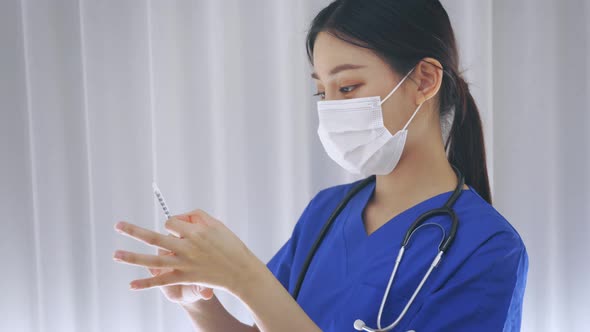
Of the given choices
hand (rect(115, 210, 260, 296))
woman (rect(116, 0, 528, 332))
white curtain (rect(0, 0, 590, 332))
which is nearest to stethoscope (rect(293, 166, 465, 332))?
woman (rect(116, 0, 528, 332))

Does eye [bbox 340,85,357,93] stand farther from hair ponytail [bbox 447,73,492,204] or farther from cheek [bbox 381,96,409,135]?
hair ponytail [bbox 447,73,492,204]

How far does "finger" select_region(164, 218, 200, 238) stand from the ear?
45 cm

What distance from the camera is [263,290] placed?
774 millimetres

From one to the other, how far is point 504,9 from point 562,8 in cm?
17

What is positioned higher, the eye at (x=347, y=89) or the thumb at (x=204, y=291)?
the eye at (x=347, y=89)

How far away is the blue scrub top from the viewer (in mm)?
813

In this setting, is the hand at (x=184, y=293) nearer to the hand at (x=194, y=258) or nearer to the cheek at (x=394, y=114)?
the hand at (x=194, y=258)

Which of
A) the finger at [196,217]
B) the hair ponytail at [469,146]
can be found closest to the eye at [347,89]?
the hair ponytail at [469,146]

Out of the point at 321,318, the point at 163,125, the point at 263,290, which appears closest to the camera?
the point at 263,290

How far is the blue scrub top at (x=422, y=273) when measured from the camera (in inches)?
32.0

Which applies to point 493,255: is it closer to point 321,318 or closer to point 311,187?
point 321,318

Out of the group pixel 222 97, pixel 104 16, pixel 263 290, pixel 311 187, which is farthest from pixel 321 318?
pixel 104 16

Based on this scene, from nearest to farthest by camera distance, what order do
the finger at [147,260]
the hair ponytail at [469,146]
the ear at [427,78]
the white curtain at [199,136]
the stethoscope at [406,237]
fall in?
1. the finger at [147,260]
2. the stethoscope at [406,237]
3. the ear at [427,78]
4. the hair ponytail at [469,146]
5. the white curtain at [199,136]

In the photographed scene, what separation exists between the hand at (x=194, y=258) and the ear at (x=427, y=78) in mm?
423
